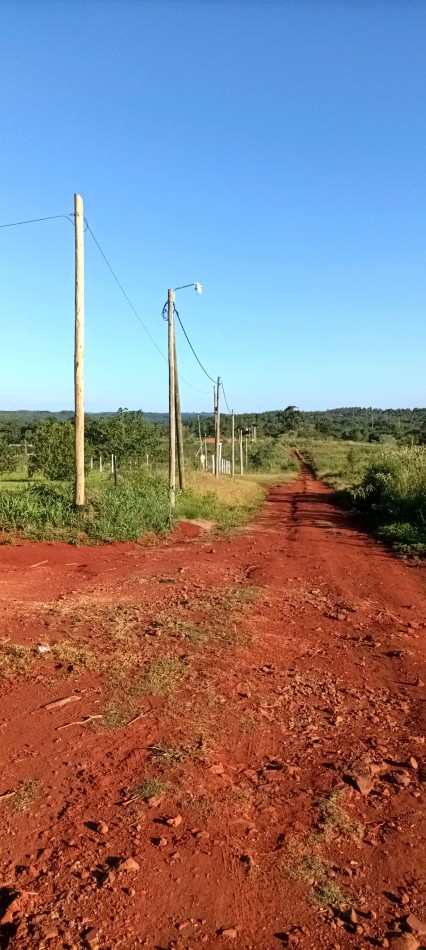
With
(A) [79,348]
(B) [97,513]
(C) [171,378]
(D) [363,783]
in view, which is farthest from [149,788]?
(C) [171,378]

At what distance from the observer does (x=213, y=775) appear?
3.85 m

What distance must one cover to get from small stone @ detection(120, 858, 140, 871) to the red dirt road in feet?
0.07

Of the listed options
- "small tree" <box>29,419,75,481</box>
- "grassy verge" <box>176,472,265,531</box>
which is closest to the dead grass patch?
"grassy verge" <box>176,472,265,531</box>

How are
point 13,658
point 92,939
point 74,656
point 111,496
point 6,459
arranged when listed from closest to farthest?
point 92,939 → point 13,658 → point 74,656 → point 111,496 → point 6,459

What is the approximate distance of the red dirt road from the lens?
2.80m

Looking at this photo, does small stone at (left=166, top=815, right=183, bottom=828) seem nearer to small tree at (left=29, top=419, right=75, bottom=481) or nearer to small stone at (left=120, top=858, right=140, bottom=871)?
small stone at (left=120, top=858, right=140, bottom=871)

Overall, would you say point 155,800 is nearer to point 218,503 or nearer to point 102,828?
point 102,828

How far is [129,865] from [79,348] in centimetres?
1187

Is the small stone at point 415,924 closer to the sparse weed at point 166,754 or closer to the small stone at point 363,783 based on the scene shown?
the small stone at point 363,783

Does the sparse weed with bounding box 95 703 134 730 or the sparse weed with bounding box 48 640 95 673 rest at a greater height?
the sparse weed with bounding box 48 640 95 673

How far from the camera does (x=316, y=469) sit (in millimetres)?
49469

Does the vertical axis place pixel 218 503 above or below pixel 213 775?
below

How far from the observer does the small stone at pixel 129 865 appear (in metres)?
3.02

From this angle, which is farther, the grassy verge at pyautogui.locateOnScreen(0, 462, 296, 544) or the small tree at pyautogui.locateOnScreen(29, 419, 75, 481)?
the small tree at pyautogui.locateOnScreen(29, 419, 75, 481)
